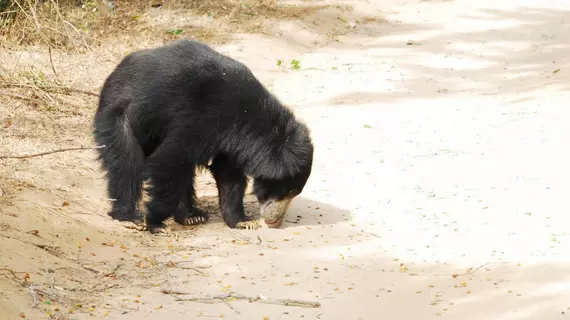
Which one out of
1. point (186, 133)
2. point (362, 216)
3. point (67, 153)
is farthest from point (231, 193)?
point (67, 153)

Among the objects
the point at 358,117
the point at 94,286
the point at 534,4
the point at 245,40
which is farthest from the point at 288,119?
the point at 534,4

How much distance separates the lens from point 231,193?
23.0 ft

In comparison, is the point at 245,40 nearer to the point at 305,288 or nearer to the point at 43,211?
the point at 43,211

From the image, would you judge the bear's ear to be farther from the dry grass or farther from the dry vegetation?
the dry grass

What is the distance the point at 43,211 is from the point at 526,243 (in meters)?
3.51

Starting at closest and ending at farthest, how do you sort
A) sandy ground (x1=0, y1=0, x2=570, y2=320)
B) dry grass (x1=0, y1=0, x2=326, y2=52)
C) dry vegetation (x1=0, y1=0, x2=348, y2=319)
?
sandy ground (x1=0, y1=0, x2=570, y2=320), dry vegetation (x1=0, y1=0, x2=348, y2=319), dry grass (x1=0, y1=0, x2=326, y2=52)

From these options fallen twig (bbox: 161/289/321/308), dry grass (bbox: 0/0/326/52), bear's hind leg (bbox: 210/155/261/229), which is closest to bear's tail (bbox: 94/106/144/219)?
bear's hind leg (bbox: 210/155/261/229)

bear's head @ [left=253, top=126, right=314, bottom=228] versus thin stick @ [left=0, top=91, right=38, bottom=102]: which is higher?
bear's head @ [left=253, top=126, right=314, bottom=228]

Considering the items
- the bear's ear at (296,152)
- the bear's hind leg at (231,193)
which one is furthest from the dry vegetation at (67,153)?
the bear's ear at (296,152)

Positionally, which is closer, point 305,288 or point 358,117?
point 305,288

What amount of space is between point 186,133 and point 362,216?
5.60ft

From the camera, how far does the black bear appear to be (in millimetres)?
6473

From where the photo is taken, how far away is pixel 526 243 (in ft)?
19.5

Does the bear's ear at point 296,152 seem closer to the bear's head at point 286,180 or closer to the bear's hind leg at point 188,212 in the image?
the bear's head at point 286,180
